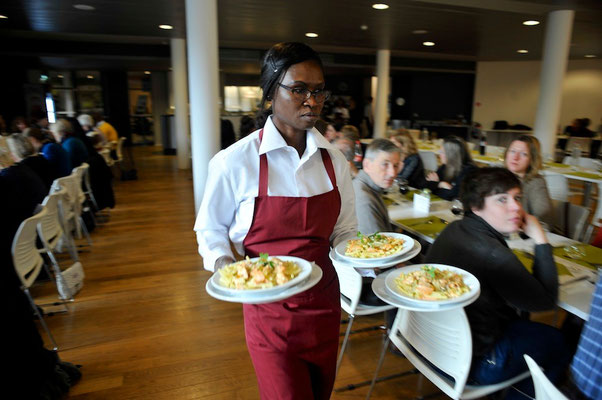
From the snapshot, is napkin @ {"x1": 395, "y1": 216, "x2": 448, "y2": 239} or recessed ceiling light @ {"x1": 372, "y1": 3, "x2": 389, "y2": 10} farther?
recessed ceiling light @ {"x1": 372, "y1": 3, "x2": 389, "y2": 10}

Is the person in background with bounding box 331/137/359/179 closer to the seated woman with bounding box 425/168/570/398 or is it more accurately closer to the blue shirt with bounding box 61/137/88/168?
the seated woman with bounding box 425/168/570/398

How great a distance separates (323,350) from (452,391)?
2.23 ft

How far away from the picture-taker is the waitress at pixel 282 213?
1233mm

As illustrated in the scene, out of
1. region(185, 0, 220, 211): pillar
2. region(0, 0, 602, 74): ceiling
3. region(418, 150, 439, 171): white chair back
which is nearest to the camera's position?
region(185, 0, 220, 211): pillar

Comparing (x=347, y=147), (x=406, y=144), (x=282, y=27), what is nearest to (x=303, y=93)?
(x=347, y=147)

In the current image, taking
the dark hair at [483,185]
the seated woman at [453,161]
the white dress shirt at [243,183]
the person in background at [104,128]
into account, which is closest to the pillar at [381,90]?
the person in background at [104,128]

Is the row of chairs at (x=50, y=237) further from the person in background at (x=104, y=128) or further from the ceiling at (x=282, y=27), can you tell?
the person in background at (x=104, y=128)

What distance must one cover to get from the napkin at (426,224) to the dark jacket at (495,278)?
29.8 inches

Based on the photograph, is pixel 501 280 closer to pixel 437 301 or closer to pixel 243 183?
pixel 437 301

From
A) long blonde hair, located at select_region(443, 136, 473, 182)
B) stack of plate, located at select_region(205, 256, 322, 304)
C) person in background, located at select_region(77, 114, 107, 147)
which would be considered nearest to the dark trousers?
stack of plate, located at select_region(205, 256, 322, 304)

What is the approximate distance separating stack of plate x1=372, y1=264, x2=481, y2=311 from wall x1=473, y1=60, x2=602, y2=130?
16.3 m

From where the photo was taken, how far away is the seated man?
253cm

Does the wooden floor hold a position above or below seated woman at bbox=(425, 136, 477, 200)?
below

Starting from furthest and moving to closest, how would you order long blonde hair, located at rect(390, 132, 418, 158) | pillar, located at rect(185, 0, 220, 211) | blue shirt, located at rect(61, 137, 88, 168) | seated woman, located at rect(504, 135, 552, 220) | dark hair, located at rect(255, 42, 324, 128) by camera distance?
blue shirt, located at rect(61, 137, 88, 168) < pillar, located at rect(185, 0, 220, 211) < long blonde hair, located at rect(390, 132, 418, 158) < seated woman, located at rect(504, 135, 552, 220) < dark hair, located at rect(255, 42, 324, 128)
